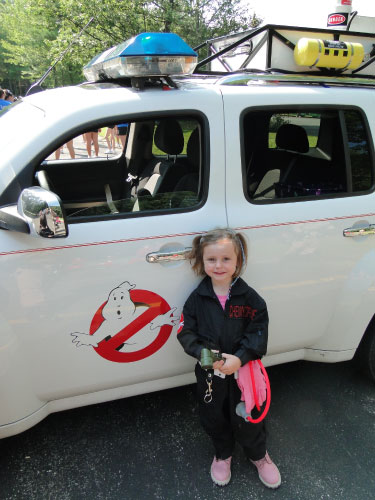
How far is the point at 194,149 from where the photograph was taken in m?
2.02

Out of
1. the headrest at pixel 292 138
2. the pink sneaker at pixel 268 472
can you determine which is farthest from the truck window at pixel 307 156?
the pink sneaker at pixel 268 472

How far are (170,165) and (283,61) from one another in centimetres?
89

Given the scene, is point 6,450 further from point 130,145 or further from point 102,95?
point 130,145

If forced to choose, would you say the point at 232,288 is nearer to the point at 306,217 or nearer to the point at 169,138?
the point at 306,217

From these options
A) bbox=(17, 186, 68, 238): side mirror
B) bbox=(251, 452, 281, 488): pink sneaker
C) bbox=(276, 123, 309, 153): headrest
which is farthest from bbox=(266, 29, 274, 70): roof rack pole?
bbox=(251, 452, 281, 488): pink sneaker

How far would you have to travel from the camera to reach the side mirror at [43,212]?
4.57ft

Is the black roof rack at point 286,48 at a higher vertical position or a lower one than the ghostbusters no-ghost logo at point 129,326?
higher

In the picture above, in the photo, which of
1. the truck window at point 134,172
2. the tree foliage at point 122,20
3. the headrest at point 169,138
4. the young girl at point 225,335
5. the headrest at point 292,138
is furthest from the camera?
the tree foliage at point 122,20

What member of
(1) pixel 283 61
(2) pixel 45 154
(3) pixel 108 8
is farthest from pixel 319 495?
(3) pixel 108 8

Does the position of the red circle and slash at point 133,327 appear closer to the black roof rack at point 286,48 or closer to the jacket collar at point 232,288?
the jacket collar at point 232,288

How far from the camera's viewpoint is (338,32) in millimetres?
2197

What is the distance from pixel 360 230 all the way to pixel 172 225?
1.01m

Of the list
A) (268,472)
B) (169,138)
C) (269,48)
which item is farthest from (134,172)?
(268,472)

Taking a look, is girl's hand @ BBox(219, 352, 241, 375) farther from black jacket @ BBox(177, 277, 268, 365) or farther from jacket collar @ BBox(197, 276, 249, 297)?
jacket collar @ BBox(197, 276, 249, 297)
